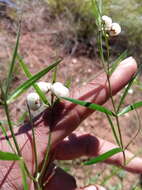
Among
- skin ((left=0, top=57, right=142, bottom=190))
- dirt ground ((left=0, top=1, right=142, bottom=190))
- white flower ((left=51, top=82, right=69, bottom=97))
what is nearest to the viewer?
white flower ((left=51, top=82, right=69, bottom=97))

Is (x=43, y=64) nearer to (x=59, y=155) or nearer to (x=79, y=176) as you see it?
(x=79, y=176)

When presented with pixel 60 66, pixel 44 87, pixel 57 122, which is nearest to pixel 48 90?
pixel 44 87

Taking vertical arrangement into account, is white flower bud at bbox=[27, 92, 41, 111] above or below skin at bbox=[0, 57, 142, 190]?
above

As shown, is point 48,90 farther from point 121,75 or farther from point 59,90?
point 121,75

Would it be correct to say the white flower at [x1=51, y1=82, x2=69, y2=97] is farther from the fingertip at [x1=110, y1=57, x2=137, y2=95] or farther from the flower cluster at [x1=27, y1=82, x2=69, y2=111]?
the fingertip at [x1=110, y1=57, x2=137, y2=95]

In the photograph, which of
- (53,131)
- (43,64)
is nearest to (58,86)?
(53,131)

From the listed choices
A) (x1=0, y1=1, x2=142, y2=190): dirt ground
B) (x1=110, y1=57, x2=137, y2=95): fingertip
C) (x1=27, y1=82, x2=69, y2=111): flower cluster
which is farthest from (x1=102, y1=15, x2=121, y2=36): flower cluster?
(x1=0, y1=1, x2=142, y2=190): dirt ground
